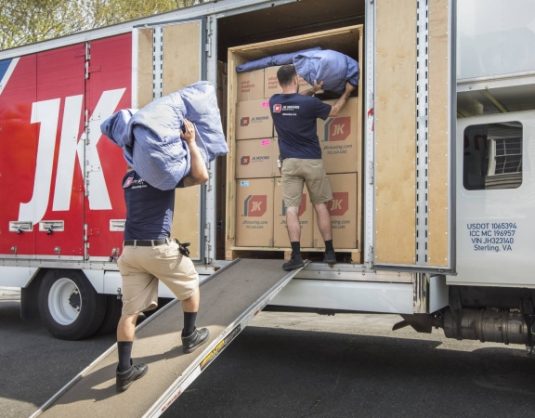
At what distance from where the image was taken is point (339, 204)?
16.6 ft

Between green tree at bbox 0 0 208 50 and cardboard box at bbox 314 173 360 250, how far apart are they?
12.2 metres

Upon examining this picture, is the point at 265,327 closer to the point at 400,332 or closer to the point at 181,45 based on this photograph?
the point at 400,332

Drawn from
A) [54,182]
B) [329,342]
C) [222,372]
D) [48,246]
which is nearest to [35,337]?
[48,246]

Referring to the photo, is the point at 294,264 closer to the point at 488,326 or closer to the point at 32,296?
the point at 488,326

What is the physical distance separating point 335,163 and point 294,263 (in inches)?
40.0

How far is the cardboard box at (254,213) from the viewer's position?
537cm

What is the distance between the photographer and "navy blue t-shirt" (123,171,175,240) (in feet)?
12.1

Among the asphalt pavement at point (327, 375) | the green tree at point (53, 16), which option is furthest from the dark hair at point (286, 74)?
the green tree at point (53, 16)

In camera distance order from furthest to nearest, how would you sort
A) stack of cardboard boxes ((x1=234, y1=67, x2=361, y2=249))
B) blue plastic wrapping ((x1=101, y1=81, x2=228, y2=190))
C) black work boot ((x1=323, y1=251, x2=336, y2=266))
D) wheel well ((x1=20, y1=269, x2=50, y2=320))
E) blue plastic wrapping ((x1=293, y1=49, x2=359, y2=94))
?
wheel well ((x1=20, y1=269, x2=50, y2=320)) < stack of cardboard boxes ((x1=234, y1=67, x2=361, y2=249)) < blue plastic wrapping ((x1=293, y1=49, x2=359, y2=94)) < black work boot ((x1=323, y1=251, x2=336, y2=266)) < blue plastic wrapping ((x1=101, y1=81, x2=228, y2=190))

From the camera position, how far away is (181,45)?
5.46 m

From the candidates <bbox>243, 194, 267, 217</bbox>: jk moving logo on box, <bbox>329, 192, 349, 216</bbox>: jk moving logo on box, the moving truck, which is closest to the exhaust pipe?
the moving truck

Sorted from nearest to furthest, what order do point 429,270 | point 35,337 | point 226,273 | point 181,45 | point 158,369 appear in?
point 158,369 < point 429,270 < point 226,273 < point 181,45 < point 35,337

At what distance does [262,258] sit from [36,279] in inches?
114

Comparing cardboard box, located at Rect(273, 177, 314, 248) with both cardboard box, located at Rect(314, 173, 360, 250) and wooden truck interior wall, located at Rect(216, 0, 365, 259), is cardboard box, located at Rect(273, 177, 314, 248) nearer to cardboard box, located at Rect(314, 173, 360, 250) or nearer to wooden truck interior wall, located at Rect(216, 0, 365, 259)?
cardboard box, located at Rect(314, 173, 360, 250)
